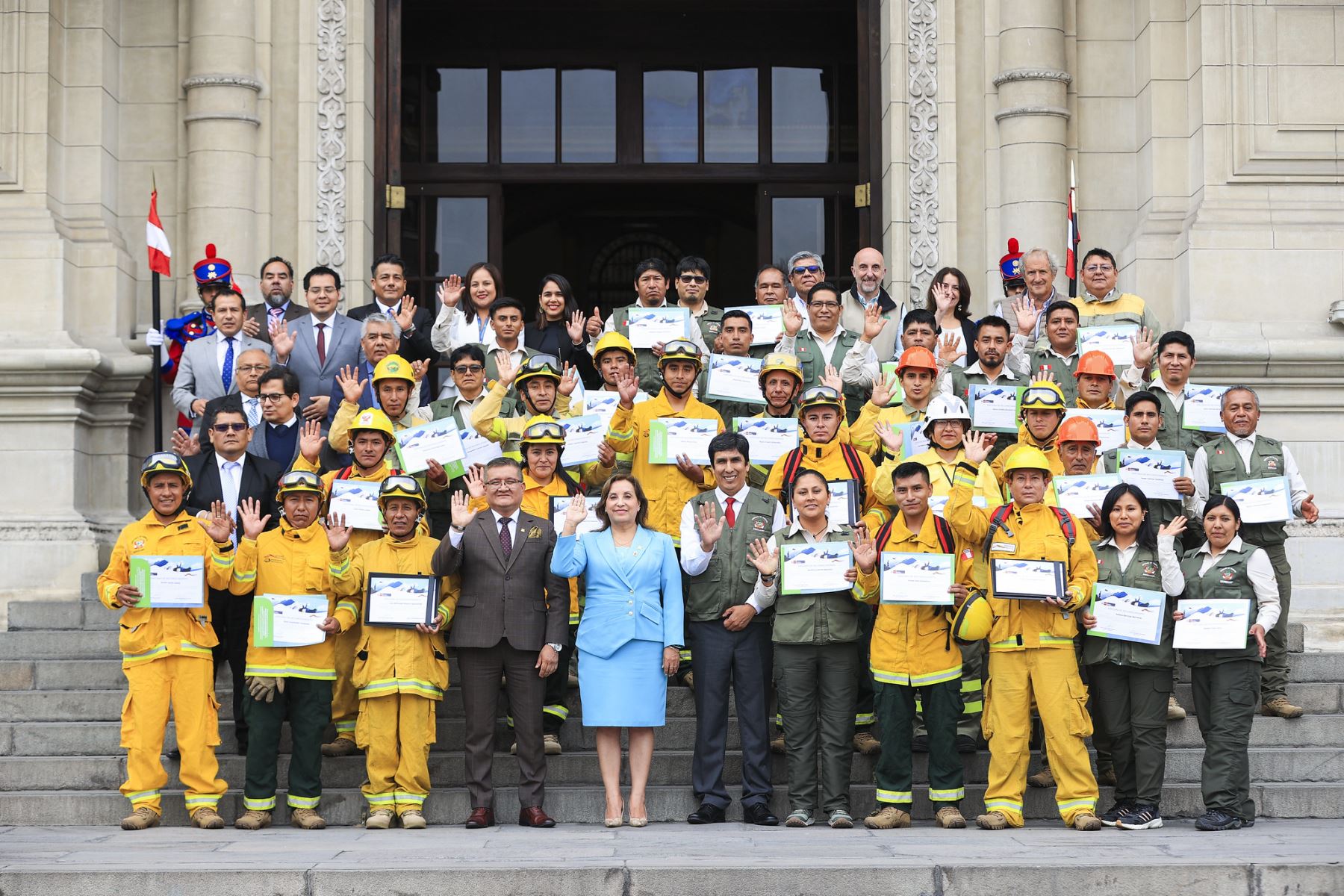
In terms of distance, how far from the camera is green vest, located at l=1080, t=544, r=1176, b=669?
372 inches

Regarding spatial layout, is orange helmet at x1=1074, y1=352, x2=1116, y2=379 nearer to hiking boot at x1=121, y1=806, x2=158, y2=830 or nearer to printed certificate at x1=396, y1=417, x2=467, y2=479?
printed certificate at x1=396, y1=417, x2=467, y2=479

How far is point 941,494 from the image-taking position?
9.76 m

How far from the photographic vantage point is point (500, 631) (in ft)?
31.7

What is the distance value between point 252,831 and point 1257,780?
19.1ft

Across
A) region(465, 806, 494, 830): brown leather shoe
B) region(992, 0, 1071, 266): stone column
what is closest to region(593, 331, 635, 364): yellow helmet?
region(465, 806, 494, 830): brown leather shoe

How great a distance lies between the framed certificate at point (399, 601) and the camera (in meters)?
9.58

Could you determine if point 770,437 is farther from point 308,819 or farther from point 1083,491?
point 308,819

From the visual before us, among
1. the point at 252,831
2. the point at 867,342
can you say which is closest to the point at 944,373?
the point at 867,342

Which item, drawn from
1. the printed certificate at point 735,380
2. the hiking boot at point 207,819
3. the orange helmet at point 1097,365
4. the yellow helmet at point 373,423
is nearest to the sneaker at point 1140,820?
the orange helmet at point 1097,365

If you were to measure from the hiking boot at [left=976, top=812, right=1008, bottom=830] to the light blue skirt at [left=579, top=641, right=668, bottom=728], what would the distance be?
Answer: 1.85 metres

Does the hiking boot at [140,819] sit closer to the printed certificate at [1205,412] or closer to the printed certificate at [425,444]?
the printed certificate at [425,444]

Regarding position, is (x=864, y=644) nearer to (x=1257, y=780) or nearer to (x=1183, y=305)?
(x=1257, y=780)

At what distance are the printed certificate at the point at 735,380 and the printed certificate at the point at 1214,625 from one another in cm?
310

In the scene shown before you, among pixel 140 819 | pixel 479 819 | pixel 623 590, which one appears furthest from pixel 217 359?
pixel 479 819
